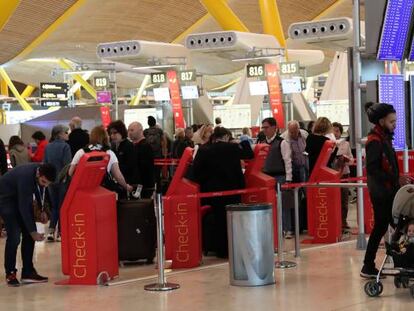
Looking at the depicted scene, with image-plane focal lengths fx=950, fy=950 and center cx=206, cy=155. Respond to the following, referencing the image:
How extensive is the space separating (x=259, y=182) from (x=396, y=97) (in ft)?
7.32

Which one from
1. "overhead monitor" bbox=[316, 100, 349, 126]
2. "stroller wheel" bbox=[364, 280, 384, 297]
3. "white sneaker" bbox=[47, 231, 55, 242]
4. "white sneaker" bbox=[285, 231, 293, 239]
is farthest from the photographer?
"overhead monitor" bbox=[316, 100, 349, 126]

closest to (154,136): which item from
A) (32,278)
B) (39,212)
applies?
(39,212)

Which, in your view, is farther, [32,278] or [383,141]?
[32,278]

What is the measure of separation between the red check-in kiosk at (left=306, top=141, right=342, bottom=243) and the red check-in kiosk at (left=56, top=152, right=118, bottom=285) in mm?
3651

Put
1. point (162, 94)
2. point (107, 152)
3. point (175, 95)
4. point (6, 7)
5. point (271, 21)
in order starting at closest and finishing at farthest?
1. point (107, 152)
2. point (6, 7)
3. point (175, 95)
4. point (162, 94)
5. point (271, 21)

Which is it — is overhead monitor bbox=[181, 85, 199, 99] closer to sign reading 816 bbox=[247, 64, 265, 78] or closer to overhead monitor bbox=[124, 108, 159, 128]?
overhead monitor bbox=[124, 108, 159, 128]

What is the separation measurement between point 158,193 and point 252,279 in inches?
47.1

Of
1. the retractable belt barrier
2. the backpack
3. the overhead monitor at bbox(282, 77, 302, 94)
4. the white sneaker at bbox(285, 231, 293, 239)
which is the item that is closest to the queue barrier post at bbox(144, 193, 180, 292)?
the retractable belt barrier

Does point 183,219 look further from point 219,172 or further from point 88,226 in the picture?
point 88,226

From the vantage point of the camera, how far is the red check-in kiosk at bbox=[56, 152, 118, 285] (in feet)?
29.8

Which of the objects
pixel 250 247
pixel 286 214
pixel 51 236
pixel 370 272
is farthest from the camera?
pixel 51 236

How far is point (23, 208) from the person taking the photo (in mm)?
8977

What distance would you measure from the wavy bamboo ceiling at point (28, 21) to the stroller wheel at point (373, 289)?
2628cm

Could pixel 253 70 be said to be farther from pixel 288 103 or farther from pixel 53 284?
pixel 53 284
